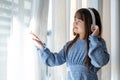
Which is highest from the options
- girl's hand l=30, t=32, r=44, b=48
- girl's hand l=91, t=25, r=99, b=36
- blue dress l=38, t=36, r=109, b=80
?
girl's hand l=91, t=25, r=99, b=36

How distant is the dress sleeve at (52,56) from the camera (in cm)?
124

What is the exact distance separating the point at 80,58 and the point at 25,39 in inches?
11.4

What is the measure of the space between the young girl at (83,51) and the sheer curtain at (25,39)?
6 cm

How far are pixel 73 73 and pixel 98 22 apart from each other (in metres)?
0.30

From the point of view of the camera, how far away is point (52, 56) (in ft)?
4.17

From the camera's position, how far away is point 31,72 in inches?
49.5

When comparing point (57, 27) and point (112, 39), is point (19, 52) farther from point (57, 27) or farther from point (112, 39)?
point (112, 39)

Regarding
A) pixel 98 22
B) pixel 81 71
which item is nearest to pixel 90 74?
pixel 81 71

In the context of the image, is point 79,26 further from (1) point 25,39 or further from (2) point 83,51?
(1) point 25,39

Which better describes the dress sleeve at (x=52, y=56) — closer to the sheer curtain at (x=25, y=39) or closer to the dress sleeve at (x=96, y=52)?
the sheer curtain at (x=25, y=39)

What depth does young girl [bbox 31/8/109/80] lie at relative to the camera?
1.20m

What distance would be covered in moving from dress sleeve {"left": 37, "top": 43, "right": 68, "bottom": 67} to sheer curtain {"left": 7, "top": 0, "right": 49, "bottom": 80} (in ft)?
0.18

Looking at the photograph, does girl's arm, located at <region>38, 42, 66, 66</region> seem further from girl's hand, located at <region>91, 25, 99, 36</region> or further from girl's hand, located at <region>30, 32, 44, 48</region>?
girl's hand, located at <region>91, 25, 99, 36</region>

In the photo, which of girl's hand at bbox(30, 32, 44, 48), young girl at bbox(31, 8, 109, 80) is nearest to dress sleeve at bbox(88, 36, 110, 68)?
young girl at bbox(31, 8, 109, 80)
